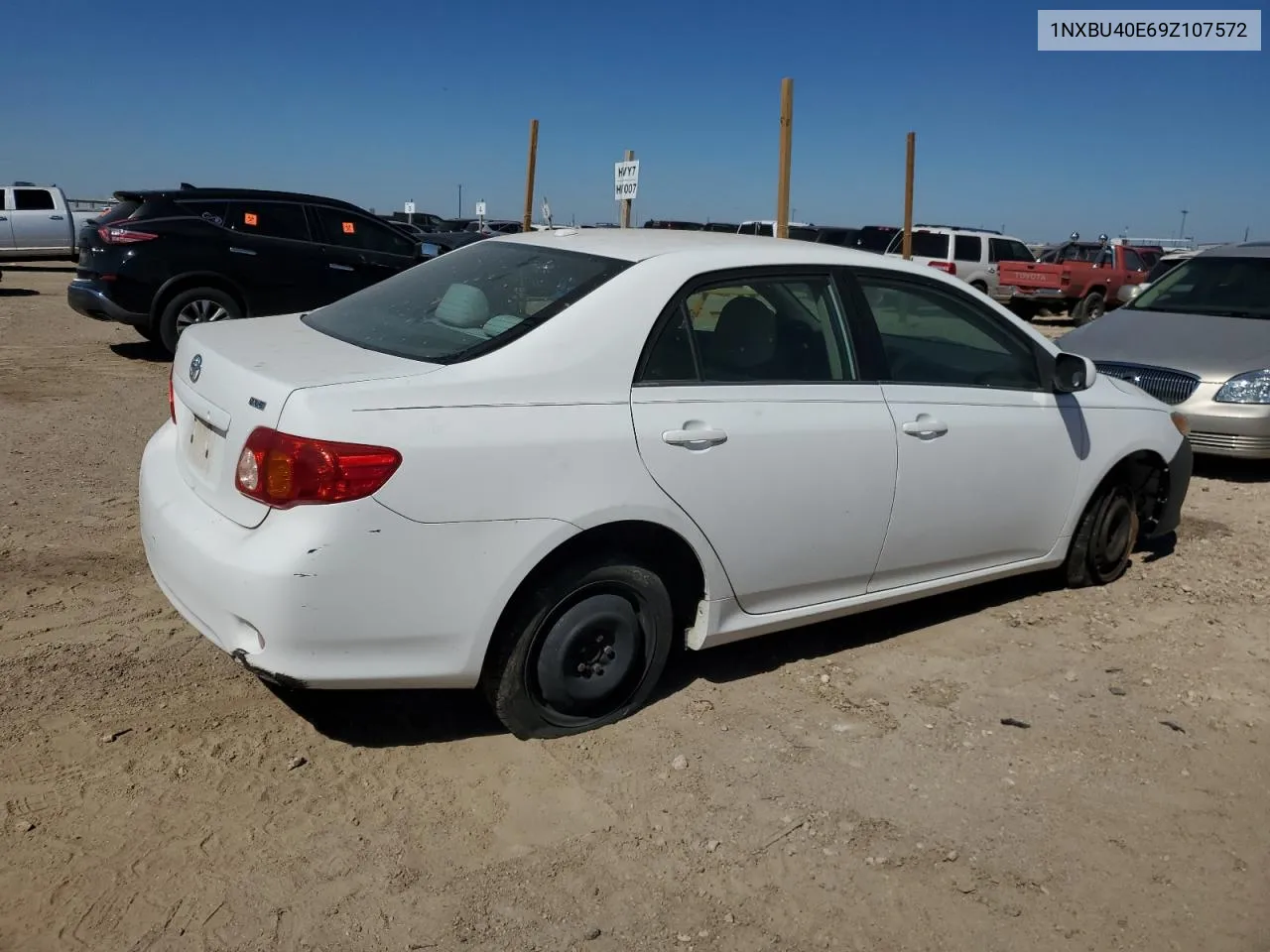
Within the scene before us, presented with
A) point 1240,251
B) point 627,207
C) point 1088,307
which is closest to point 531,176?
point 627,207

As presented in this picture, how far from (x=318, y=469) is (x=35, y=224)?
24.9 meters

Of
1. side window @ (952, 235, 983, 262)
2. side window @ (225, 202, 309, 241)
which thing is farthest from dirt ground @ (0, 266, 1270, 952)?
side window @ (952, 235, 983, 262)

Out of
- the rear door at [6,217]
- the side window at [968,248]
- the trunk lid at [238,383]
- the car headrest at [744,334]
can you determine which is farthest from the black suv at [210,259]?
the rear door at [6,217]

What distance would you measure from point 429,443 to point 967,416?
2250 millimetres

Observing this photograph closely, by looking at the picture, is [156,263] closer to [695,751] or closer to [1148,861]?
[695,751]

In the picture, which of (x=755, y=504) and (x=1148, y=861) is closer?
(x=1148, y=861)

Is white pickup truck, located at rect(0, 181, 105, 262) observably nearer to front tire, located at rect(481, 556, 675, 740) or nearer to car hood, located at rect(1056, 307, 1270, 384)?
car hood, located at rect(1056, 307, 1270, 384)

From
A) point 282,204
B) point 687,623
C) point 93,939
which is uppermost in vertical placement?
point 282,204

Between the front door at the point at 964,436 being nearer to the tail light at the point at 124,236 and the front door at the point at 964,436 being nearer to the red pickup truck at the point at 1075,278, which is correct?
the tail light at the point at 124,236

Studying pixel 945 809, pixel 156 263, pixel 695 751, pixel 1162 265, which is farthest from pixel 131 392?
pixel 1162 265

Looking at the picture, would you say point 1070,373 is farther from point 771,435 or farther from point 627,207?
point 627,207

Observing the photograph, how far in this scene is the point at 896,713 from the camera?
13.4 feet

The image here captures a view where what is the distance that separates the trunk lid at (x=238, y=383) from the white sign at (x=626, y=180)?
9.62 metres

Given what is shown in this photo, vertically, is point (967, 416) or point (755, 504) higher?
point (967, 416)
